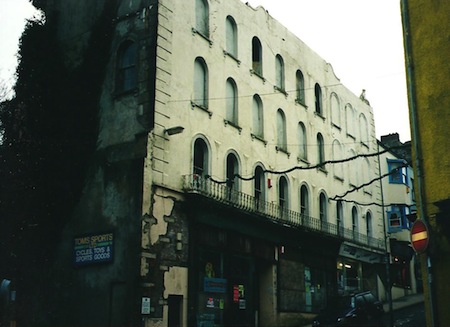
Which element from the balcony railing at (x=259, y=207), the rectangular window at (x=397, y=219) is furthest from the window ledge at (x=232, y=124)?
the rectangular window at (x=397, y=219)

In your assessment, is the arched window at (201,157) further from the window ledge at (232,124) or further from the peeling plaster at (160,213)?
the peeling plaster at (160,213)

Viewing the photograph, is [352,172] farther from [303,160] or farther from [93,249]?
[93,249]

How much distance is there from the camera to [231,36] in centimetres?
2725

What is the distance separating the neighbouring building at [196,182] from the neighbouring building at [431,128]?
4.74 meters

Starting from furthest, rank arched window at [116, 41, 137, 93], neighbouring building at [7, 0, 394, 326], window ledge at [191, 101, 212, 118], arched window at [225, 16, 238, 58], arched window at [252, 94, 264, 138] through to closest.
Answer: arched window at [252, 94, 264, 138]
arched window at [225, 16, 238, 58]
window ledge at [191, 101, 212, 118]
arched window at [116, 41, 137, 93]
neighbouring building at [7, 0, 394, 326]

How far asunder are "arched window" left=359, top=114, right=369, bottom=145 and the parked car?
16.4 meters

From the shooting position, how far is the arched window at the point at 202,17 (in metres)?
25.1

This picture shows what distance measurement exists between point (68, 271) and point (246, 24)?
14.3 meters

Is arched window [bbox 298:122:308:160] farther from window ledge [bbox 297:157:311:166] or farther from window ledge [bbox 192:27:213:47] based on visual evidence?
window ledge [bbox 192:27:213:47]

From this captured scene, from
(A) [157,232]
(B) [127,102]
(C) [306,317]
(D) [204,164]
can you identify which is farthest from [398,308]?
(B) [127,102]

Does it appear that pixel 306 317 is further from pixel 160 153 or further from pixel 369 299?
pixel 160 153

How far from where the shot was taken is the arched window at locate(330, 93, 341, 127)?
119 feet

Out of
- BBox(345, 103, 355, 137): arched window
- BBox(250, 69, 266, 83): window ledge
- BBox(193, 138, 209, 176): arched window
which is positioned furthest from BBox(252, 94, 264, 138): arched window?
BBox(345, 103, 355, 137): arched window

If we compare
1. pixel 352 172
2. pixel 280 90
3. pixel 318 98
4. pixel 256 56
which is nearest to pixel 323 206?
pixel 352 172
